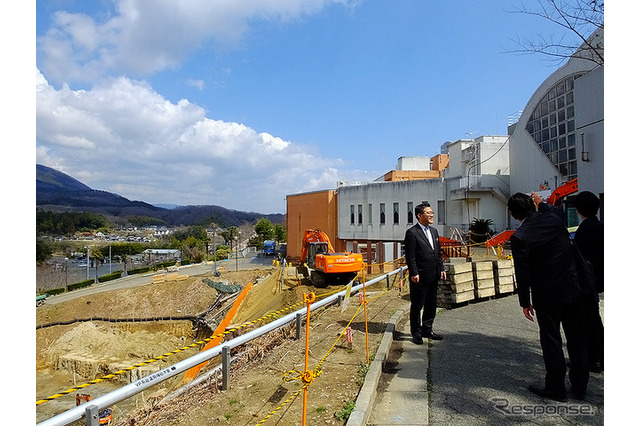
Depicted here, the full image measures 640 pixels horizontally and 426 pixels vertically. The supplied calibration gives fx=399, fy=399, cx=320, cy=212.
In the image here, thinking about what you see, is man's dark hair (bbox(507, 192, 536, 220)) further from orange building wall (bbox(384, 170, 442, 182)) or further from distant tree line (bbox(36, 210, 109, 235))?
distant tree line (bbox(36, 210, 109, 235))

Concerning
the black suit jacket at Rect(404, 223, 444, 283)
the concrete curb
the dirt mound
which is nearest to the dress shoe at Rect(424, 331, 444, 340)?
the concrete curb

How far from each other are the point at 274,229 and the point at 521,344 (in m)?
80.2

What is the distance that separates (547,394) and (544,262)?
129 cm

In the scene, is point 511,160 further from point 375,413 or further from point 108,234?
point 108,234

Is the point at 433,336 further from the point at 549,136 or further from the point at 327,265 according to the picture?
the point at 549,136

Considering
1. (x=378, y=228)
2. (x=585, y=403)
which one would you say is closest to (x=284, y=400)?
(x=585, y=403)

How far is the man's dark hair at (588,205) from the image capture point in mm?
4723

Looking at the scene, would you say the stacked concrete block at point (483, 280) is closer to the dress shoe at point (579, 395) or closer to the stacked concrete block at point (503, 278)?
the stacked concrete block at point (503, 278)

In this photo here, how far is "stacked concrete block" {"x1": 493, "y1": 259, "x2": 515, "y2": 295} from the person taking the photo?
9688 millimetres

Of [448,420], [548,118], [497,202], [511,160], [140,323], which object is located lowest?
[140,323]

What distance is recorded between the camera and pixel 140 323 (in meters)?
27.7

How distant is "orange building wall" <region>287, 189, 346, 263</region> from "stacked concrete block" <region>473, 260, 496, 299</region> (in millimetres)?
31441

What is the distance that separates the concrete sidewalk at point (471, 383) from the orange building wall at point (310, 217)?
114ft

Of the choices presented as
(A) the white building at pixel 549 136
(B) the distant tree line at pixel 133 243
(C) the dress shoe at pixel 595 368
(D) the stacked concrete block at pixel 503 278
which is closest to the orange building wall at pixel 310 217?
(A) the white building at pixel 549 136
